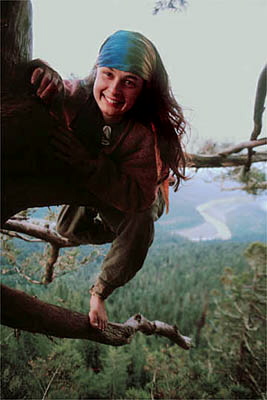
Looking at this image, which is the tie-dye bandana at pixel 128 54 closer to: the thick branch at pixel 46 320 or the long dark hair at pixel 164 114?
the long dark hair at pixel 164 114

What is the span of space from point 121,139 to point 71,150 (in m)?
0.15

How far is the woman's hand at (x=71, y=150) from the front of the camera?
1.04m

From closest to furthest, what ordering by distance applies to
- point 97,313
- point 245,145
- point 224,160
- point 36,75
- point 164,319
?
point 36,75 → point 97,313 → point 245,145 → point 224,160 → point 164,319

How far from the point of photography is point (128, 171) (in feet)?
3.71

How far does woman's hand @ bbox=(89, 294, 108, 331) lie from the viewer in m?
1.22

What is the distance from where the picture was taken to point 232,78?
1.42 metres

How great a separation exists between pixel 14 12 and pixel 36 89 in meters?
0.18

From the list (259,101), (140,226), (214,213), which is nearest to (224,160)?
(214,213)

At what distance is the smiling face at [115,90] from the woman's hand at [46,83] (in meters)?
0.12

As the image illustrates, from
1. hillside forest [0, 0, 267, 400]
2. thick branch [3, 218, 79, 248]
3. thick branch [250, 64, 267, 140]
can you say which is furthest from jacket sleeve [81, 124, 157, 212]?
thick branch [250, 64, 267, 140]

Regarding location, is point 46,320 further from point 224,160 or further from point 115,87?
point 224,160

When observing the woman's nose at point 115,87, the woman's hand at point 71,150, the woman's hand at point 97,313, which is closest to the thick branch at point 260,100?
the woman's nose at point 115,87

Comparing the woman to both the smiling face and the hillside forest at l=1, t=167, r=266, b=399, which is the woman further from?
the hillside forest at l=1, t=167, r=266, b=399

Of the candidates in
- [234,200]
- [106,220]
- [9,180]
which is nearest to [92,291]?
[106,220]
